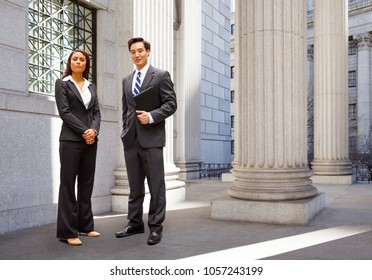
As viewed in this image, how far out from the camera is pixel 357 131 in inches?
1636

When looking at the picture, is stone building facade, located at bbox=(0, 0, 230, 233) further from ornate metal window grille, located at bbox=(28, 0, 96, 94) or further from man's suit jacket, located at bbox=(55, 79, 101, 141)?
man's suit jacket, located at bbox=(55, 79, 101, 141)

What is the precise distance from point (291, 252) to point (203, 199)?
16.9 ft

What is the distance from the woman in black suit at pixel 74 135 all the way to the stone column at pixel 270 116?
104 inches

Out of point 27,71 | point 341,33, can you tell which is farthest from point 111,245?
point 341,33

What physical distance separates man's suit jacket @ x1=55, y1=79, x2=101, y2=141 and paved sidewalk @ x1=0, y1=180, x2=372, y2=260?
→ 139 centimetres

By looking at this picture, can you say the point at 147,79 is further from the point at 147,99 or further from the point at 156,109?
the point at 156,109

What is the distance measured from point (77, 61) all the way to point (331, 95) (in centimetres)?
1131

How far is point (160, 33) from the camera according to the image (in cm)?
870

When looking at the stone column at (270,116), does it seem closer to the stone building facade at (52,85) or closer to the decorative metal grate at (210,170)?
the stone building facade at (52,85)

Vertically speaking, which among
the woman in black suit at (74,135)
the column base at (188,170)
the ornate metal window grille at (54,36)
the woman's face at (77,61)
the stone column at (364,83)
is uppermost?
the stone column at (364,83)

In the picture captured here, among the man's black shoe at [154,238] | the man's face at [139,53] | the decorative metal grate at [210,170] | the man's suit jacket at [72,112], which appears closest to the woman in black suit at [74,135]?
the man's suit jacket at [72,112]

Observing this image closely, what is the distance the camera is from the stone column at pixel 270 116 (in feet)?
22.2

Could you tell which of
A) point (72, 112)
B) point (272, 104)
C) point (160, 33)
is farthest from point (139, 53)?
point (160, 33)

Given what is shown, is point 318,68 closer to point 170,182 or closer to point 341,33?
point 341,33
